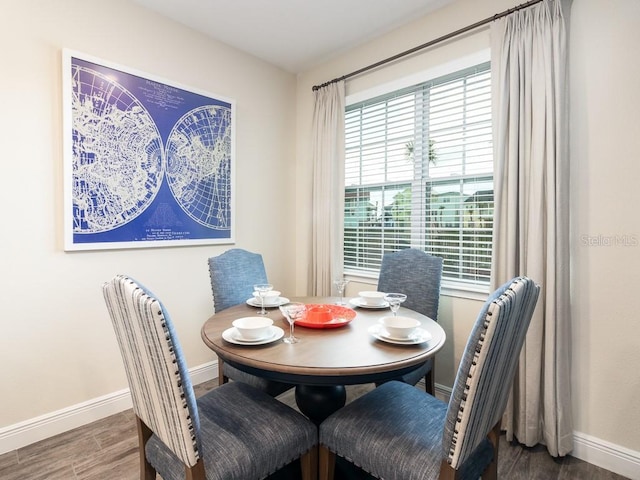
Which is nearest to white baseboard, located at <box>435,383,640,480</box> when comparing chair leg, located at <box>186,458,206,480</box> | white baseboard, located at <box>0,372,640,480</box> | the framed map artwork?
white baseboard, located at <box>0,372,640,480</box>

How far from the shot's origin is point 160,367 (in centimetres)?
103

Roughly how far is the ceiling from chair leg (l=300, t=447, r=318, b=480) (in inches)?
109

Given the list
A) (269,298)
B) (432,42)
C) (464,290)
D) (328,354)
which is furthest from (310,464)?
(432,42)

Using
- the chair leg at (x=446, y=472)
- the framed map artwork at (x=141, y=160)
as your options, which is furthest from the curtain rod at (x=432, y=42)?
the chair leg at (x=446, y=472)

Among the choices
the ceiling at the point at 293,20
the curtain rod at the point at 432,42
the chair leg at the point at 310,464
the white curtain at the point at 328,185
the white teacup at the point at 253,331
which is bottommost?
the chair leg at the point at 310,464

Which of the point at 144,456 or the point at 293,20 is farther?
the point at 293,20

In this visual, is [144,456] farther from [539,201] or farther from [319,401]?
[539,201]

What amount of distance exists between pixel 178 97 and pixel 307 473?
2626mm

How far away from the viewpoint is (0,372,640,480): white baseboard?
5.88ft

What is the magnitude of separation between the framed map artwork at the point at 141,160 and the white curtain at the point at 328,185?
0.81 metres

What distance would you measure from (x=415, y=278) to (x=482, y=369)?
139 cm

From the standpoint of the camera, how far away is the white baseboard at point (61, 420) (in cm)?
196

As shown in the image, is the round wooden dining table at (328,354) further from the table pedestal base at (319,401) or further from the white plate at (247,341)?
the table pedestal base at (319,401)

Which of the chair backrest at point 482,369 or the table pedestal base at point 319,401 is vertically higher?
the chair backrest at point 482,369
